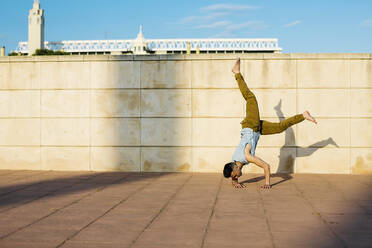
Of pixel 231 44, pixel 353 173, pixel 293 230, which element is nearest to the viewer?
pixel 293 230

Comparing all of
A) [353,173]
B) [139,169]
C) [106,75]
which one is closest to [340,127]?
[353,173]

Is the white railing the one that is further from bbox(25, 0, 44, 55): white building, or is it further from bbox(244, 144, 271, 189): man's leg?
bbox(244, 144, 271, 189): man's leg

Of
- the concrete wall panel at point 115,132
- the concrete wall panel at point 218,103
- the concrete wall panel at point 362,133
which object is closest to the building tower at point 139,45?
the concrete wall panel at point 115,132

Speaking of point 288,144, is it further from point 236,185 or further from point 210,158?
point 236,185

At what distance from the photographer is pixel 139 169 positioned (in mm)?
10945

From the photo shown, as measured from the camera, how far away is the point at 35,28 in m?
124

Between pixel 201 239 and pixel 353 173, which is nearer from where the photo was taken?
pixel 201 239

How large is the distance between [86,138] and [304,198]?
19.5 ft

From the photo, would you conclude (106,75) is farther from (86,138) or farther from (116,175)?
(116,175)

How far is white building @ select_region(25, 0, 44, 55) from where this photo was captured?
121500mm

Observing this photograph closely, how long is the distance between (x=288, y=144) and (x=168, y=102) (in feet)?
10.1

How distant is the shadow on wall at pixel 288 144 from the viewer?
1053 cm

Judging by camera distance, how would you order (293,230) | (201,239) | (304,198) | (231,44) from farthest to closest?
(231,44) < (304,198) < (293,230) < (201,239)

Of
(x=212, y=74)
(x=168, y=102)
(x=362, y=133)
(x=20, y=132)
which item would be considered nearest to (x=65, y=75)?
(x=20, y=132)
